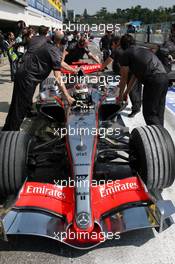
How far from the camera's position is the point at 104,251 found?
309 centimetres

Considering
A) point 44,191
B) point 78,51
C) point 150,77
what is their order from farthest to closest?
point 78,51 → point 150,77 → point 44,191

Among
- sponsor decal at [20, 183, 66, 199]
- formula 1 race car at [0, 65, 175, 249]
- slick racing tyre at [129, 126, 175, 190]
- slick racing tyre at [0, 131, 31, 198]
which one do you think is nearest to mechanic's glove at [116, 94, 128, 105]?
formula 1 race car at [0, 65, 175, 249]

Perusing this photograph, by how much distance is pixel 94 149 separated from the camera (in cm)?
355

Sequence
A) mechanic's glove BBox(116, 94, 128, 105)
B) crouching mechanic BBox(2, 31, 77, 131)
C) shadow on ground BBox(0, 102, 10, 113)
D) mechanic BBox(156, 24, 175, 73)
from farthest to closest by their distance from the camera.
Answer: shadow on ground BBox(0, 102, 10, 113)
mechanic BBox(156, 24, 175, 73)
mechanic's glove BBox(116, 94, 128, 105)
crouching mechanic BBox(2, 31, 77, 131)

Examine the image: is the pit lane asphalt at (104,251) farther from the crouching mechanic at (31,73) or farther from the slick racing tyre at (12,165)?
the crouching mechanic at (31,73)

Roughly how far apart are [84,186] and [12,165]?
735 mm

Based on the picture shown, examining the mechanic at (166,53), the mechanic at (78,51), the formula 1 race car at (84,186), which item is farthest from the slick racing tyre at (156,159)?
the mechanic at (78,51)

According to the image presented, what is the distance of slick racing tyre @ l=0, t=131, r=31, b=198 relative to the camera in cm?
343

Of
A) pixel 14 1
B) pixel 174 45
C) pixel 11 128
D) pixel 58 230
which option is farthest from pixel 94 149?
pixel 14 1

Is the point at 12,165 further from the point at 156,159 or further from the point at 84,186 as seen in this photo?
the point at 156,159

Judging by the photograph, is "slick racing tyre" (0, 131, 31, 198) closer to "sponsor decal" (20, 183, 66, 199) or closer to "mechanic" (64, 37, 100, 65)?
"sponsor decal" (20, 183, 66, 199)

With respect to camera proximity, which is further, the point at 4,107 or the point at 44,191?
the point at 4,107

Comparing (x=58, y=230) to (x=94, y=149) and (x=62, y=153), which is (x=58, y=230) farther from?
(x=62, y=153)

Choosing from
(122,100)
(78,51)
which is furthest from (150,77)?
(78,51)
